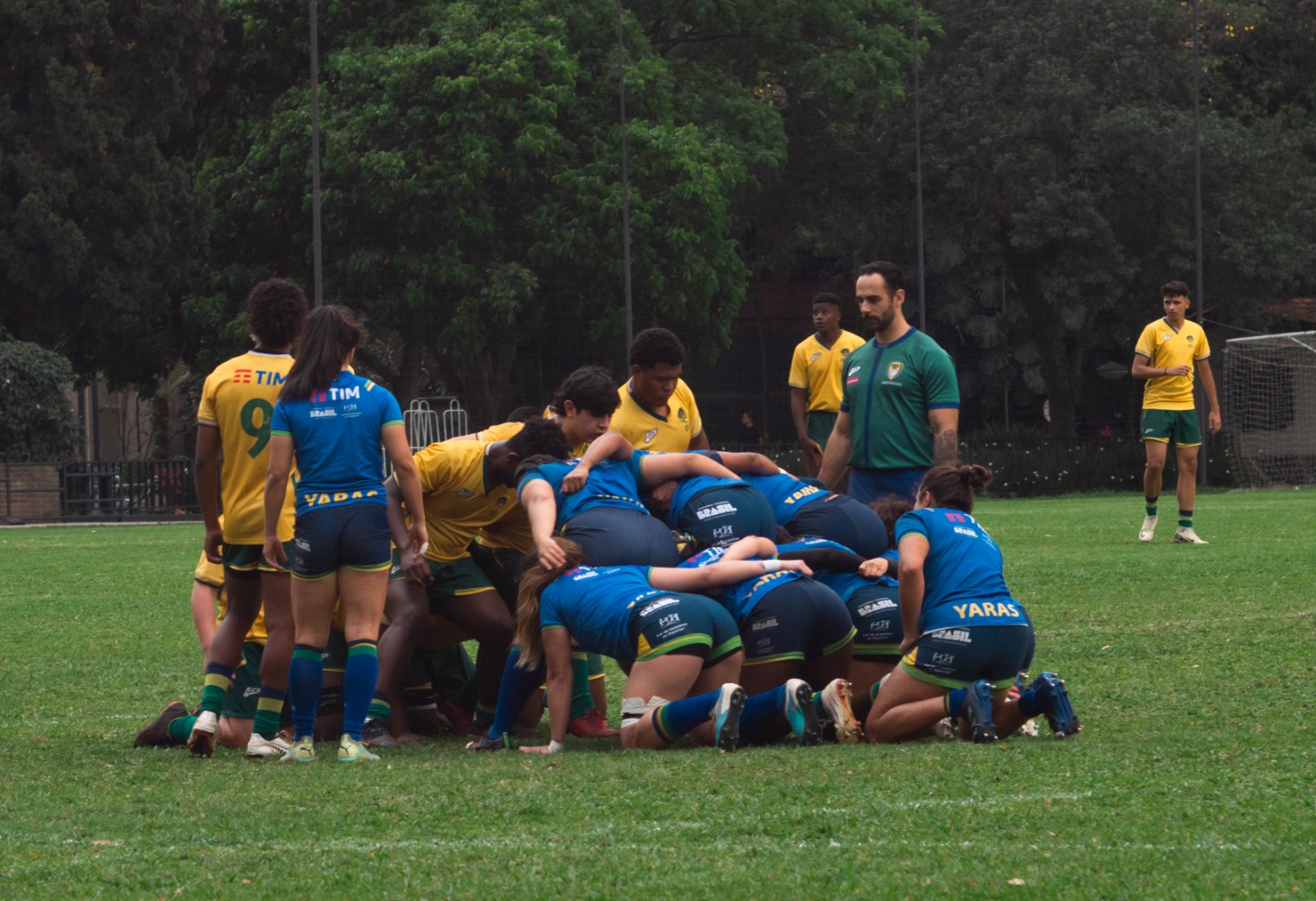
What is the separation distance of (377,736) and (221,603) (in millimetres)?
984

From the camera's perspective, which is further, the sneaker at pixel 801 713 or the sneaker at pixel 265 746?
the sneaker at pixel 265 746

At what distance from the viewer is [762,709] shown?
579 centimetres

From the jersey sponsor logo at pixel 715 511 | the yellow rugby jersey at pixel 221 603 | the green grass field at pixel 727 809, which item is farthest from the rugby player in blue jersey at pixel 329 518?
the jersey sponsor logo at pixel 715 511

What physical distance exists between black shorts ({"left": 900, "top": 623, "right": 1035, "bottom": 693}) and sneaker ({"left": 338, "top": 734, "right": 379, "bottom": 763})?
184 centimetres

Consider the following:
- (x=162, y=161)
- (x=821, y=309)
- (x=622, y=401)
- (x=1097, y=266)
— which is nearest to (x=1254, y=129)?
(x=1097, y=266)

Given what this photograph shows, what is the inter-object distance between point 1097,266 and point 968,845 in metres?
28.9

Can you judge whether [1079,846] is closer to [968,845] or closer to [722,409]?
[968,845]

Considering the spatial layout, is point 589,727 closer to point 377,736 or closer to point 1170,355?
point 377,736

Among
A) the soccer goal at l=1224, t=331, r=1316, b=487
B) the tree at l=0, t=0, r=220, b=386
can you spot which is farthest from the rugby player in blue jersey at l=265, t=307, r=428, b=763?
the tree at l=0, t=0, r=220, b=386

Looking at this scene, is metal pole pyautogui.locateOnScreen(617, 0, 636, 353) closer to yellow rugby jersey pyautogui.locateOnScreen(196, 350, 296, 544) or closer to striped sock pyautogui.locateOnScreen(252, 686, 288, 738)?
yellow rugby jersey pyautogui.locateOnScreen(196, 350, 296, 544)

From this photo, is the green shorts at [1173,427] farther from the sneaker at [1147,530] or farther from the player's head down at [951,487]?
the player's head down at [951,487]

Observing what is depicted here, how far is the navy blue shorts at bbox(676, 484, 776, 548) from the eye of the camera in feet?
21.6

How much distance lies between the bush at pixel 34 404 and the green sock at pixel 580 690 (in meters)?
24.1

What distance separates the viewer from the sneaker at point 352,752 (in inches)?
232
